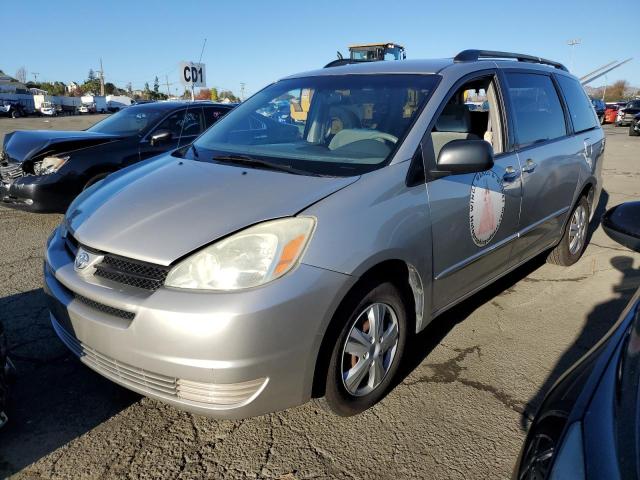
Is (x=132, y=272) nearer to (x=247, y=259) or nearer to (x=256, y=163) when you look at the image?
(x=247, y=259)

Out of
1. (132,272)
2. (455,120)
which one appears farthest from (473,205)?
(132,272)

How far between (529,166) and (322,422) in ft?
7.41

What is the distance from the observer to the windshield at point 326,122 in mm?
2625

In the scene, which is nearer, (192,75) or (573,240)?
(573,240)

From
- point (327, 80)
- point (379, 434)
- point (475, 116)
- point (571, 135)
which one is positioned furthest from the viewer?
point (571, 135)

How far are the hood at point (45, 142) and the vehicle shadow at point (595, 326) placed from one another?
17.2 ft

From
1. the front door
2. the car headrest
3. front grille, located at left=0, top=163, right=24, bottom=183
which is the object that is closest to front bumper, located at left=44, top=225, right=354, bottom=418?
the front door

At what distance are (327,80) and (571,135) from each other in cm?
226

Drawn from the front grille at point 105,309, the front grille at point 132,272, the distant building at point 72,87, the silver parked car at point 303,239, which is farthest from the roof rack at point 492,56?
the distant building at point 72,87

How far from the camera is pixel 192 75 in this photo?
19.8 feet

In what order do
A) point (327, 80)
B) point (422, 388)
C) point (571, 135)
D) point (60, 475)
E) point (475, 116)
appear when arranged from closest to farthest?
point (60, 475)
point (422, 388)
point (327, 80)
point (475, 116)
point (571, 135)

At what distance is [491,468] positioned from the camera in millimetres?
2121

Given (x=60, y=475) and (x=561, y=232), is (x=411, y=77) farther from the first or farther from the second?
(x=60, y=475)

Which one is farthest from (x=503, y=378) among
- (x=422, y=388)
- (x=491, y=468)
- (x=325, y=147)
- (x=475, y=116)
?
(x=475, y=116)
